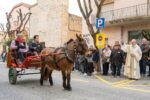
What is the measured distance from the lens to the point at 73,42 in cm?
1247

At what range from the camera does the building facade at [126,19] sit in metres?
25.2

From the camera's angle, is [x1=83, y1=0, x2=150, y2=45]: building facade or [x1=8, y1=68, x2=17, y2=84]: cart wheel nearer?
[x1=8, y1=68, x2=17, y2=84]: cart wheel

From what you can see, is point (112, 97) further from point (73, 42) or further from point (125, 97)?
point (73, 42)

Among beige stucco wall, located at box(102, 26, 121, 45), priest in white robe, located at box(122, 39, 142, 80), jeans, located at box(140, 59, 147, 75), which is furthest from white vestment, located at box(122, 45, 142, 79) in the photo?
beige stucco wall, located at box(102, 26, 121, 45)

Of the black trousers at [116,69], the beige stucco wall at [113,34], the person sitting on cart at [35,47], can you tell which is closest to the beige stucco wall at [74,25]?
the beige stucco wall at [113,34]

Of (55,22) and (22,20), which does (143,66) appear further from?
(22,20)

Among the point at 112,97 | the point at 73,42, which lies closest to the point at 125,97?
the point at 112,97

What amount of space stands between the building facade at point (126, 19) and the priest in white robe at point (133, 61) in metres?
7.77

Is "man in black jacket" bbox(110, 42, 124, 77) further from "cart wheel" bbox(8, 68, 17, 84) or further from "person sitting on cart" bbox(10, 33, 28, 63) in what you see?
"cart wheel" bbox(8, 68, 17, 84)

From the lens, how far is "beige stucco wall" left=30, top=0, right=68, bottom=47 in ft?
132

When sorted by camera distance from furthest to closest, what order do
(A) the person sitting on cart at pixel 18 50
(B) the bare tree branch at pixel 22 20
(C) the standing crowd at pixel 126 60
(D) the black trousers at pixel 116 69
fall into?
(B) the bare tree branch at pixel 22 20 < (D) the black trousers at pixel 116 69 < (C) the standing crowd at pixel 126 60 < (A) the person sitting on cart at pixel 18 50

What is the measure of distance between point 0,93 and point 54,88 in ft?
6.85

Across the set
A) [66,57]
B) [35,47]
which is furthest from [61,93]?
[35,47]

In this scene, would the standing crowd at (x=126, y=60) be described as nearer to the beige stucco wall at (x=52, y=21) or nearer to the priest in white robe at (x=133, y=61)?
the priest in white robe at (x=133, y=61)
